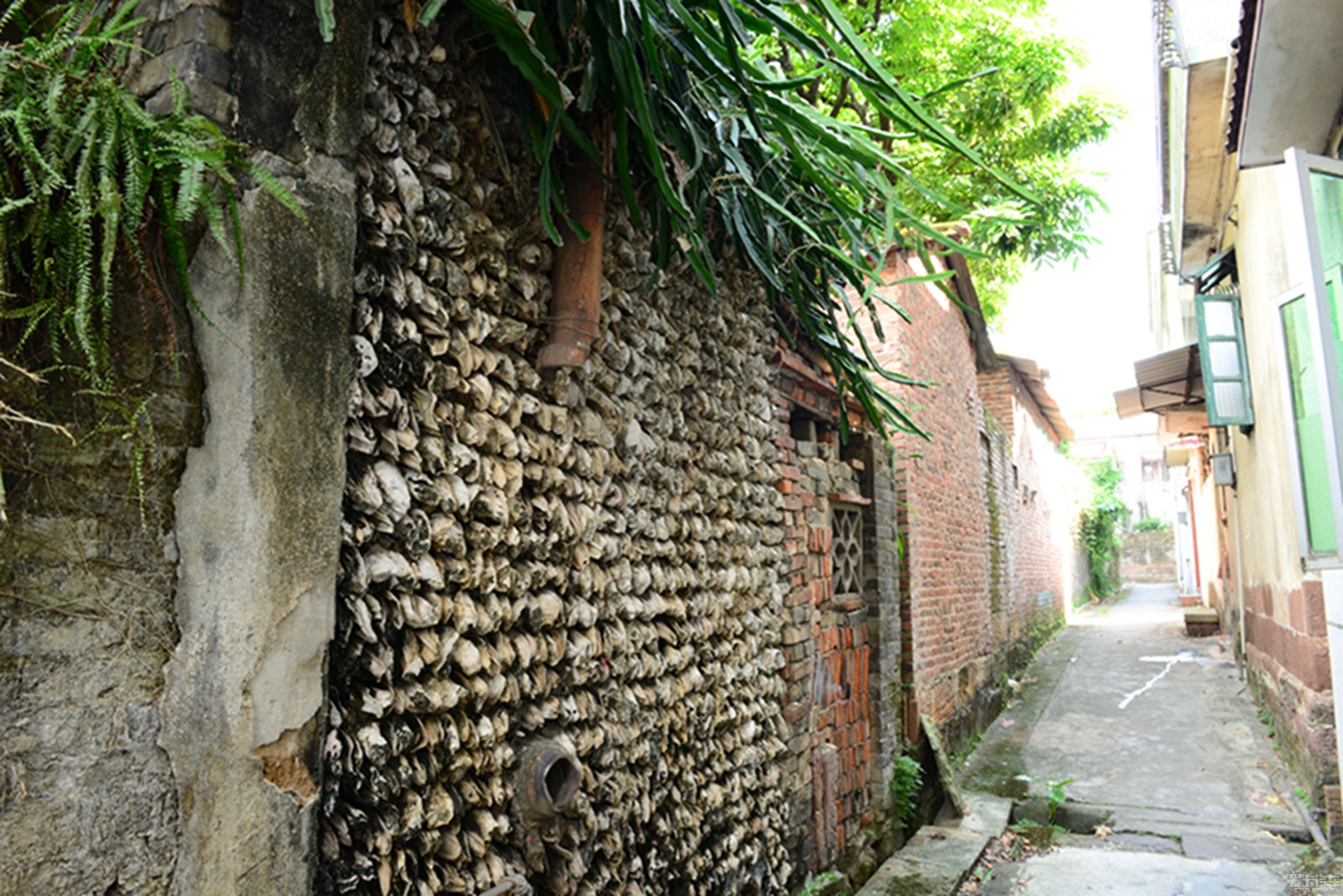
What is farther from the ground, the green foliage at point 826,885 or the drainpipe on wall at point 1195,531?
the drainpipe on wall at point 1195,531

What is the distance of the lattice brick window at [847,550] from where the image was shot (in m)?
5.61

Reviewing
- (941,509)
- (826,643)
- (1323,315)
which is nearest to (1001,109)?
(941,509)

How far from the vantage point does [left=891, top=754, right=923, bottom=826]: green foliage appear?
19.6ft

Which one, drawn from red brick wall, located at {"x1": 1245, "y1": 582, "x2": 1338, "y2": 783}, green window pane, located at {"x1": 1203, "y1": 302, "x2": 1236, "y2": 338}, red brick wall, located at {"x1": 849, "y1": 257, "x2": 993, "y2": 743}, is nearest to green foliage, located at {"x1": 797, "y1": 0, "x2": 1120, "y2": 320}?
red brick wall, located at {"x1": 849, "y1": 257, "x2": 993, "y2": 743}

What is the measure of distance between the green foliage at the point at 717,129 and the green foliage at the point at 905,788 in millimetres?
3069

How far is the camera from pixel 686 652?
3365 millimetres

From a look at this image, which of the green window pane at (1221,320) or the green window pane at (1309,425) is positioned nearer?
the green window pane at (1309,425)

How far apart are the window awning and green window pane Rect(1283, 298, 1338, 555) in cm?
599

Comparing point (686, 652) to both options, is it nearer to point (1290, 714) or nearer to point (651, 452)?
point (651, 452)

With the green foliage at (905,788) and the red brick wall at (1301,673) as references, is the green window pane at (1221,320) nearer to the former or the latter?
the red brick wall at (1301,673)

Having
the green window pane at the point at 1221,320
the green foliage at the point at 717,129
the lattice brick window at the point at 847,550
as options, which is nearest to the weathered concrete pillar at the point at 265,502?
the green foliage at the point at 717,129

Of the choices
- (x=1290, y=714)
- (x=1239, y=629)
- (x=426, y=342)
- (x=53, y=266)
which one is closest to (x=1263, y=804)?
(x=1290, y=714)

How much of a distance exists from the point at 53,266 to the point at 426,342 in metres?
0.83

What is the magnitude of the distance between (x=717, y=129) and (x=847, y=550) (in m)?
3.30
